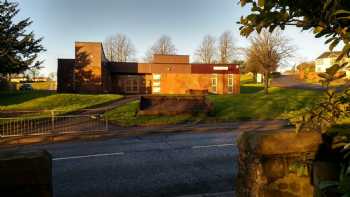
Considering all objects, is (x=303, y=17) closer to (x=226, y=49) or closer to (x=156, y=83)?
(x=156, y=83)

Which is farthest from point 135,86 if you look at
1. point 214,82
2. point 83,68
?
point 214,82

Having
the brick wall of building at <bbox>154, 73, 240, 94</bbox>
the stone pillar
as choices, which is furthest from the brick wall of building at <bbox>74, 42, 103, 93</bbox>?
the stone pillar

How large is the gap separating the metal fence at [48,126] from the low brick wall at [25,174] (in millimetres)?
11790

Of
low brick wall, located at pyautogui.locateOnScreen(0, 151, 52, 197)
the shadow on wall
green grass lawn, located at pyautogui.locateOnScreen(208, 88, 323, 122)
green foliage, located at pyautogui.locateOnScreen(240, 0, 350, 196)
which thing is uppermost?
the shadow on wall

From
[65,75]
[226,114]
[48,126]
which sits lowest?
[48,126]

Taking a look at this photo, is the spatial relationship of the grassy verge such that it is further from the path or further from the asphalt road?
the asphalt road

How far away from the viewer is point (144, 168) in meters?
7.71

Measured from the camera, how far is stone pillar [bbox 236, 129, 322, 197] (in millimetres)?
2920

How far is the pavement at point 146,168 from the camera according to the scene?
6.12 meters

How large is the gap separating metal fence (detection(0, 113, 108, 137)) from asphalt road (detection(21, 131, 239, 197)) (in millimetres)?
2947

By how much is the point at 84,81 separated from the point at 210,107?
21.9m

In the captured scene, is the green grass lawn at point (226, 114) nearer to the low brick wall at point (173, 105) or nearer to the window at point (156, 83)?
the low brick wall at point (173, 105)

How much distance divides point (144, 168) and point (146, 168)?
0.05 m

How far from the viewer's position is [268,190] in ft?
9.90
